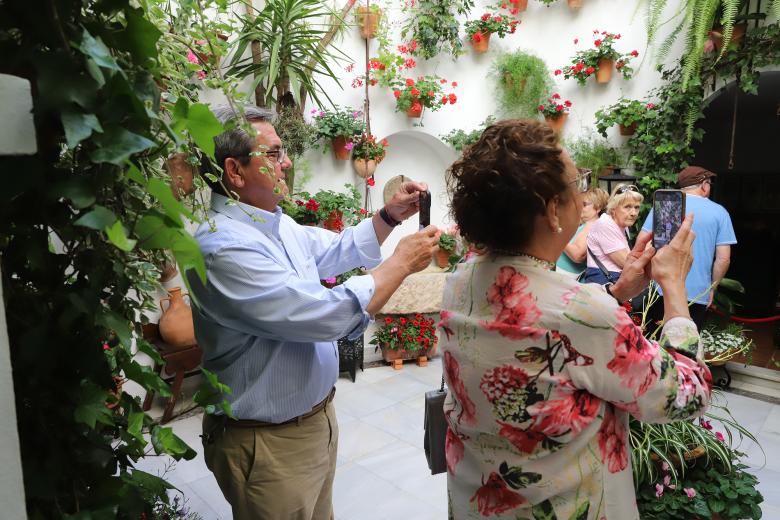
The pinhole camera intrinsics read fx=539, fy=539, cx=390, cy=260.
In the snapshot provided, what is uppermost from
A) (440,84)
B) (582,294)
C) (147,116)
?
(440,84)

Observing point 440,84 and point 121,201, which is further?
point 440,84

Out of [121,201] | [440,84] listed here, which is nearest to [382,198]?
[440,84]

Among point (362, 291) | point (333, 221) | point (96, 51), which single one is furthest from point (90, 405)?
point (333, 221)

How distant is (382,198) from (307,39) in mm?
2036

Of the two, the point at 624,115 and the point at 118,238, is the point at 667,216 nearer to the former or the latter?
the point at 118,238

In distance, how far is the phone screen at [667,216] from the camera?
4.85 ft

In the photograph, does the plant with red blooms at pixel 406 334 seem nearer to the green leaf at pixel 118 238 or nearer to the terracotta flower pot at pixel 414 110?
the terracotta flower pot at pixel 414 110

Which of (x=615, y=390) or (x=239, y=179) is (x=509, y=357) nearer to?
(x=615, y=390)

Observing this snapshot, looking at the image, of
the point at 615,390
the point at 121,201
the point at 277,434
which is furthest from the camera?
the point at 277,434

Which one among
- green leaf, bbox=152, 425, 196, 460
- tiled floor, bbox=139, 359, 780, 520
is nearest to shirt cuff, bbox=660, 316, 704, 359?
green leaf, bbox=152, 425, 196, 460

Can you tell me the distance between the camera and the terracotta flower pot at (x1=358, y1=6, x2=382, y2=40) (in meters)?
5.06

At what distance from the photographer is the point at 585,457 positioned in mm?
1087

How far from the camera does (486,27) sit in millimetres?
5695

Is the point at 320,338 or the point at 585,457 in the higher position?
the point at 320,338
